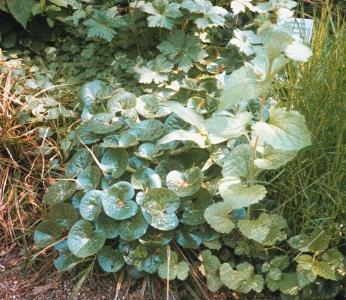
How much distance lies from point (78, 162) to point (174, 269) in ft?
1.74

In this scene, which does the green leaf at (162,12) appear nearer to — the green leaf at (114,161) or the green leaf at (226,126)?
the green leaf at (114,161)

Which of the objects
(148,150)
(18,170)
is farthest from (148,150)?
(18,170)

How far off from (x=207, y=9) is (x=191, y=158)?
0.74m

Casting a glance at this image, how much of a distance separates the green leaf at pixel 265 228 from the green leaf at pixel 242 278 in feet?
0.32

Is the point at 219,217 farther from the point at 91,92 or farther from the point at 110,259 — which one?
the point at 91,92

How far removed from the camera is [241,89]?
1.29 meters

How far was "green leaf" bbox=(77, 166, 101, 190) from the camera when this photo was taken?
179 cm

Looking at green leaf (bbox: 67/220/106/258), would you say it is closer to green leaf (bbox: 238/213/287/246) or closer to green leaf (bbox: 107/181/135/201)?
green leaf (bbox: 107/181/135/201)

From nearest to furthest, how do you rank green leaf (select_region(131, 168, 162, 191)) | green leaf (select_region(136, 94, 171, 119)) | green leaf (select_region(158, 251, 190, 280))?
green leaf (select_region(158, 251, 190, 280)), green leaf (select_region(131, 168, 162, 191)), green leaf (select_region(136, 94, 171, 119))

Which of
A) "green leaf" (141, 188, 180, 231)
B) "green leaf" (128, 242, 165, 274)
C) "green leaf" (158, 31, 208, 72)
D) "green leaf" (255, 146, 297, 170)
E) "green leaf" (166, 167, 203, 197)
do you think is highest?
"green leaf" (255, 146, 297, 170)

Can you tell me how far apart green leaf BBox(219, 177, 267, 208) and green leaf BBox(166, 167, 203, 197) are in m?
0.22

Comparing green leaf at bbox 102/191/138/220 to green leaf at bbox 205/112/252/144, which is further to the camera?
green leaf at bbox 102/191/138/220

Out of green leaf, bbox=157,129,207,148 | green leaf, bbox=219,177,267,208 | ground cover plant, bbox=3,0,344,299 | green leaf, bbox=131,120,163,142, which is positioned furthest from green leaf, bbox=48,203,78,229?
green leaf, bbox=219,177,267,208

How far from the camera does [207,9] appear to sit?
2.23 metres
